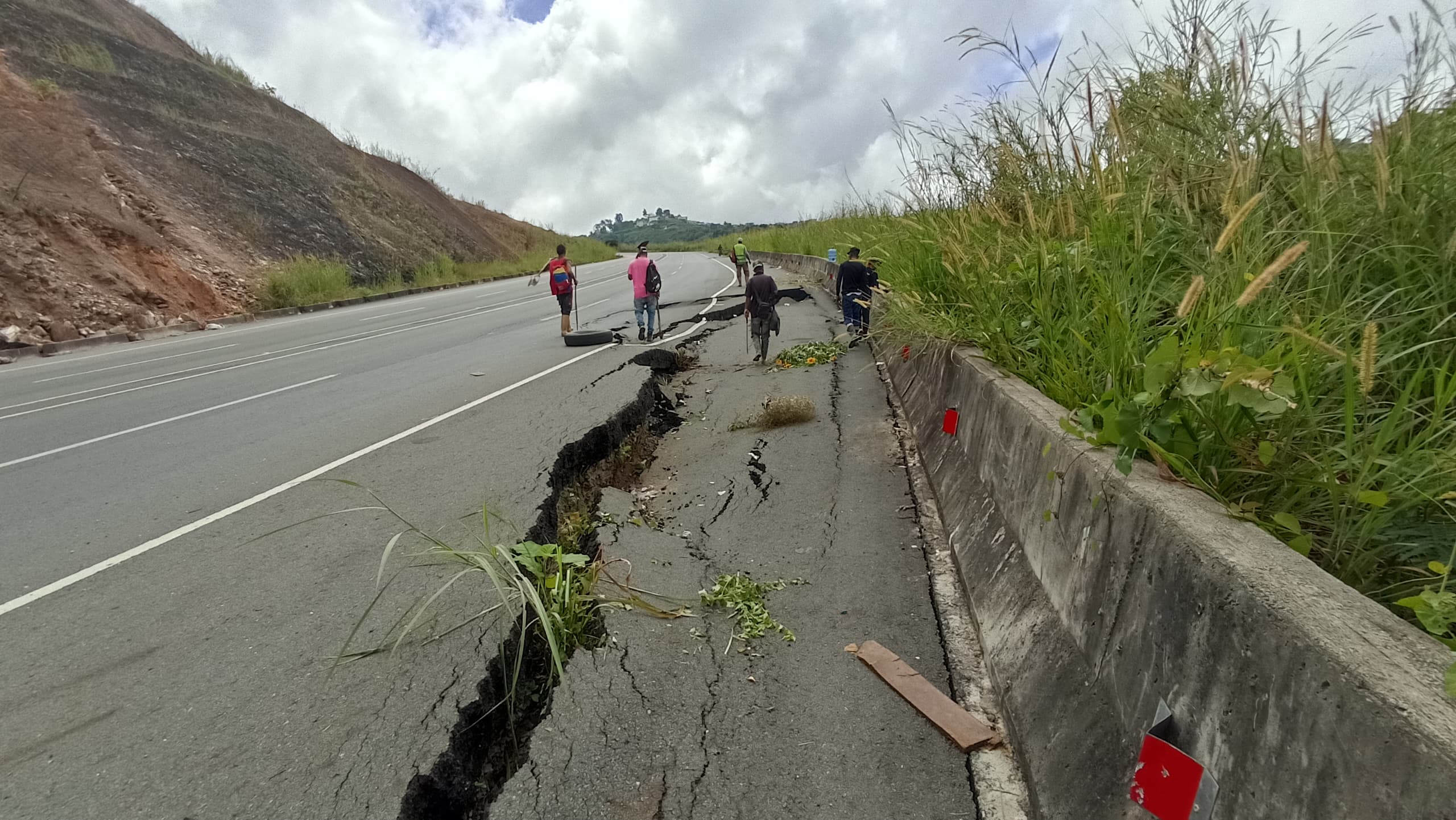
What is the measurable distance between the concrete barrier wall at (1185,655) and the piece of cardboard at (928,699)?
122 millimetres

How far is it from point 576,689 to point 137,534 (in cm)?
350

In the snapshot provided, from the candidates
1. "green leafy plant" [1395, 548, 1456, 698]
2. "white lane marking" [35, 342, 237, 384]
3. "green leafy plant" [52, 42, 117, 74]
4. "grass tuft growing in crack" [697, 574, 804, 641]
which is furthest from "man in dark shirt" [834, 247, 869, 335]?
"green leafy plant" [52, 42, 117, 74]

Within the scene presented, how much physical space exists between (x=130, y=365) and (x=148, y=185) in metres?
14.6

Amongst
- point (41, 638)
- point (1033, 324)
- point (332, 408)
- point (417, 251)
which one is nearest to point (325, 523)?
point (41, 638)

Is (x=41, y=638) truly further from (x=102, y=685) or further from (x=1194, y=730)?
(x=1194, y=730)

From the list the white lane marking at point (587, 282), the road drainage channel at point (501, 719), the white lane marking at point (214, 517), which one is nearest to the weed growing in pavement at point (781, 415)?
the road drainage channel at point (501, 719)

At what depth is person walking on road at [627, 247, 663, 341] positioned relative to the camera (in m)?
12.8

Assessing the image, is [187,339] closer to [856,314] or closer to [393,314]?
→ [393,314]

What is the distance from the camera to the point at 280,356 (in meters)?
13.0

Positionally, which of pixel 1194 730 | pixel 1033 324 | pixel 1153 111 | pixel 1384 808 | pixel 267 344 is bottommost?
pixel 267 344

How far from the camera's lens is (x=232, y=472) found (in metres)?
5.94

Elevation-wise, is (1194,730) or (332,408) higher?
(1194,730)

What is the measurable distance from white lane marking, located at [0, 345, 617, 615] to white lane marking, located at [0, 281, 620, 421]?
5.42m

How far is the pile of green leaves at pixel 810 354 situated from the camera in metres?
9.85
